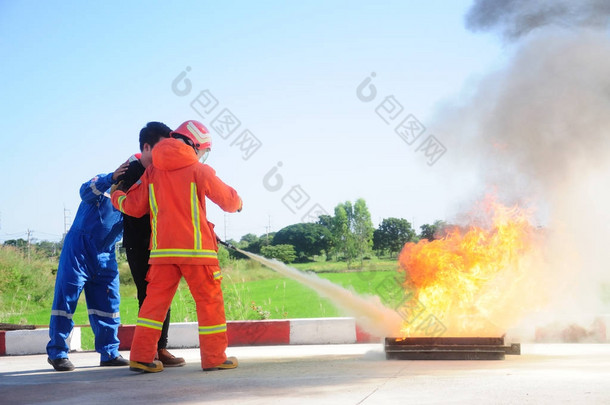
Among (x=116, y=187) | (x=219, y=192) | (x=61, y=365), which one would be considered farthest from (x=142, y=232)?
(x=61, y=365)

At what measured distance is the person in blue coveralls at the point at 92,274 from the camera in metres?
6.16

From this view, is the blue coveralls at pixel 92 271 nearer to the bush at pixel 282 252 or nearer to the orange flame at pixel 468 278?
the orange flame at pixel 468 278

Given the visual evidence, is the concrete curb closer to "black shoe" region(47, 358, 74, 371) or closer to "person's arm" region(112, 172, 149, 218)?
"black shoe" region(47, 358, 74, 371)

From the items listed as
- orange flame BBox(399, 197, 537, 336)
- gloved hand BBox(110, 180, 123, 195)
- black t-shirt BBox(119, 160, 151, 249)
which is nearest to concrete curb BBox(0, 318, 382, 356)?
orange flame BBox(399, 197, 537, 336)

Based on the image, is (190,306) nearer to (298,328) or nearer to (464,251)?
(298,328)

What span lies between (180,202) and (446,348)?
110 inches

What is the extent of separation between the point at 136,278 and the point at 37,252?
52.5ft

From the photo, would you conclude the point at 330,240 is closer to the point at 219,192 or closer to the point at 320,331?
the point at 320,331

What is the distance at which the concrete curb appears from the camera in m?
8.55

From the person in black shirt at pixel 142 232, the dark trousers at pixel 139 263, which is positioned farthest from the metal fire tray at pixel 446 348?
the dark trousers at pixel 139 263

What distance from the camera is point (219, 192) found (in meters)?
5.63

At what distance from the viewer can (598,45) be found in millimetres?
→ 8242

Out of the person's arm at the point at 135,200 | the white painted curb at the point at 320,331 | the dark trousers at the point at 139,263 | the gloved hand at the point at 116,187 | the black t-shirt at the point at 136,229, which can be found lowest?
the white painted curb at the point at 320,331

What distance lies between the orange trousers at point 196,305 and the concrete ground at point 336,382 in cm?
21
